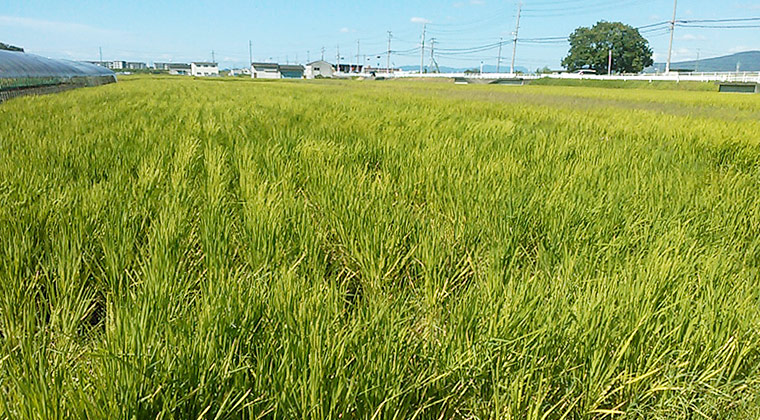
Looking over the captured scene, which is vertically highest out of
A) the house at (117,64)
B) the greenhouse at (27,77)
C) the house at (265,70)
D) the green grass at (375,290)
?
the house at (117,64)

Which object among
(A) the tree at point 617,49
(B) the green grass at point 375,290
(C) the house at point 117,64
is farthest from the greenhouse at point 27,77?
(C) the house at point 117,64

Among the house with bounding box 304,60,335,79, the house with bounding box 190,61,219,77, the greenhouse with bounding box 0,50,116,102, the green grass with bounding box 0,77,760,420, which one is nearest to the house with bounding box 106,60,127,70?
the house with bounding box 190,61,219,77

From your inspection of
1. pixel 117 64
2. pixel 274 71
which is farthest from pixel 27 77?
pixel 117 64

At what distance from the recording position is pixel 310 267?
1385 mm

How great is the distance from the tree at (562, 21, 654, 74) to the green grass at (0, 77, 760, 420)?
83.6 m

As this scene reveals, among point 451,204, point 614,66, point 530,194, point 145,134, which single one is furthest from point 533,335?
point 614,66

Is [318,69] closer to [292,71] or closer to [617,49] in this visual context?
[292,71]

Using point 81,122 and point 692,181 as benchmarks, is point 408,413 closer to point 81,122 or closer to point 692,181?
point 692,181

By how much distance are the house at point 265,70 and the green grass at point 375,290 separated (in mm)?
83136

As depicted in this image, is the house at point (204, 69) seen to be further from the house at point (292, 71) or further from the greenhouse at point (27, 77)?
the greenhouse at point (27, 77)

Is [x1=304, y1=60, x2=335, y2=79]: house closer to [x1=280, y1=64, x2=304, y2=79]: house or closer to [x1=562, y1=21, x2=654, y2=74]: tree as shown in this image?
[x1=280, y1=64, x2=304, y2=79]: house

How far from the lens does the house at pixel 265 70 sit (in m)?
81.0

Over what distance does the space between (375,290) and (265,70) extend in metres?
88.1

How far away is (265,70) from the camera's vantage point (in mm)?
83312
